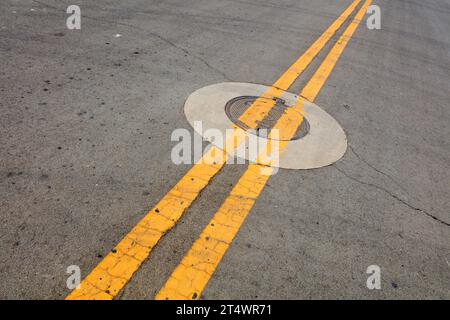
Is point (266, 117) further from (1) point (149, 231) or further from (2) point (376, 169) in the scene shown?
(1) point (149, 231)

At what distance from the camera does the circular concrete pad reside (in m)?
3.60

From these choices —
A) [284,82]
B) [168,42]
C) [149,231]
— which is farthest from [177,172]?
[168,42]

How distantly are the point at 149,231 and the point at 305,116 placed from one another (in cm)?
261

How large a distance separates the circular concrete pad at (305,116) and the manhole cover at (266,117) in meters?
0.06

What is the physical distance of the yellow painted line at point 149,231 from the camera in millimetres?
2086

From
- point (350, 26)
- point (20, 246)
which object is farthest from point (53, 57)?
point (350, 26)

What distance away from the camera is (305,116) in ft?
14.4

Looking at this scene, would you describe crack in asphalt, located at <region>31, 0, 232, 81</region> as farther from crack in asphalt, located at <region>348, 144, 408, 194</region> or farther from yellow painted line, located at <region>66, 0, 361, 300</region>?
crack in asphalt, located at <region>348, 144, 408, 194</region>

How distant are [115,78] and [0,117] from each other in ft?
4.72

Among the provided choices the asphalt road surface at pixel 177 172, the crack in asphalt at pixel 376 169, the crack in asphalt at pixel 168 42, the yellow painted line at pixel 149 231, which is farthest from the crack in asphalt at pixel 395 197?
the crack in asphalt at pixel 168 42

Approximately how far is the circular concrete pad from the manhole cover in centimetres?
6

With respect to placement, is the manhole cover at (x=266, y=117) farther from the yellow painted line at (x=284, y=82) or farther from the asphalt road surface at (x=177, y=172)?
the asphalt road surface at (x=177, y=172)

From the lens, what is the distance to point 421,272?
260cm

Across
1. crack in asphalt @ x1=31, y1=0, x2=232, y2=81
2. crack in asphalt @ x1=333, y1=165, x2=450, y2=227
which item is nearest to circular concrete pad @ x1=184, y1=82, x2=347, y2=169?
crack in asphalt @ x1=333, y1=165, x2=450, y2=227
